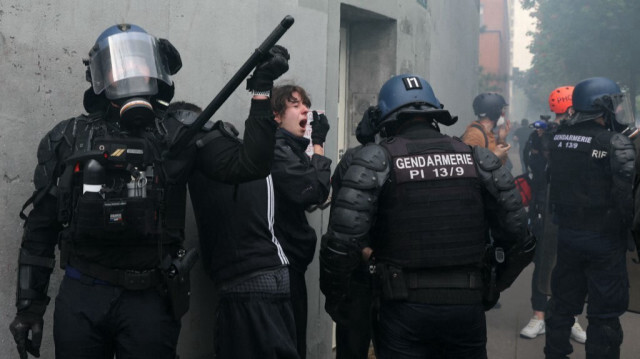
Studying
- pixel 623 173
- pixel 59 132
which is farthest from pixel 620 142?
pixel 59 132

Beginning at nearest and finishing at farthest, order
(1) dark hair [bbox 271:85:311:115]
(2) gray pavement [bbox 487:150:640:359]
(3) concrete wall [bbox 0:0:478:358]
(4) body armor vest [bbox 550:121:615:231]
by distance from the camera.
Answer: (3) concrete wall [bbox 0:0:478:358]
(1) dark hair [bbox 271:85:311:115]
(4) body armor vest [bbox 550:121:615:231]
(2) gray pavement [bbox 487:150:640:359]

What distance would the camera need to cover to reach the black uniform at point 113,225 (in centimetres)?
242

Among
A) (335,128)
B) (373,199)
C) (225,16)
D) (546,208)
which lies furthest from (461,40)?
(373,199)

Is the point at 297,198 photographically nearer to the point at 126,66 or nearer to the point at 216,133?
the point at 216,133

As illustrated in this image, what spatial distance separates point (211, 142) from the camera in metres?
2.66

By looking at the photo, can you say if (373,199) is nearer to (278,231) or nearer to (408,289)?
(408,289)

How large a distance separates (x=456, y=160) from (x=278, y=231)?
1066mm

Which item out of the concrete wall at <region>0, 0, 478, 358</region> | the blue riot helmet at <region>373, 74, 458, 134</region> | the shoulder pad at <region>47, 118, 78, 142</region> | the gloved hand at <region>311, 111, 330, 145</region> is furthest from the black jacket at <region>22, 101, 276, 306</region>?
the gloved hand at <region>311, 111, 330, 145</region>

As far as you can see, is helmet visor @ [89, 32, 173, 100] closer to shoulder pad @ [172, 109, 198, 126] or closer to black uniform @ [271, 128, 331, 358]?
shoulder pad @ [172, 109, 198, 126]

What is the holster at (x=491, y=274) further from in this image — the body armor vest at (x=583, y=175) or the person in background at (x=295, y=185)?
the body armor vest at (x=583, y=175)

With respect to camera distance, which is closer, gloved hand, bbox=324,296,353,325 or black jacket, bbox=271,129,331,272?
gloved hand, bbox=324,296,353,325

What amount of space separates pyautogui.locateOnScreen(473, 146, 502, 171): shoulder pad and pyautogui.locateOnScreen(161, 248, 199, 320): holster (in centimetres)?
148

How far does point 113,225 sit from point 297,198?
3.77ft

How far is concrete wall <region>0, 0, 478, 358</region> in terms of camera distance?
109 inches
